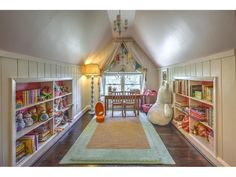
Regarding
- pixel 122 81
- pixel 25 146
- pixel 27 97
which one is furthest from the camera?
pixel 122 81

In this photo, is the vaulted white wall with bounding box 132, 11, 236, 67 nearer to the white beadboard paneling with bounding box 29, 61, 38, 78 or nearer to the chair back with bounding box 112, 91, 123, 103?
the white beadboard paneling with bounding box 29, 61, 38, 78

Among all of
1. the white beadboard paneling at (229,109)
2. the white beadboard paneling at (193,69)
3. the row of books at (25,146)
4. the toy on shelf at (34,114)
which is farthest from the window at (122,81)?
the white beadboard paneling at (229,109)

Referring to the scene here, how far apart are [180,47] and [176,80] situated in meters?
1.20

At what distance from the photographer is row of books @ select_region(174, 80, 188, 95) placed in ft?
11.2

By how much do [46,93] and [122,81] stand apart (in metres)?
3.57

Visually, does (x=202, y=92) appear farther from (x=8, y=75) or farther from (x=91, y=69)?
(x=91, y=69)

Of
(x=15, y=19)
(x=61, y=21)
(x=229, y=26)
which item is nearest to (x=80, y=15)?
(x=61, y=21)

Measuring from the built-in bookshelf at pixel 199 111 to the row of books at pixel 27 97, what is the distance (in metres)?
2.54

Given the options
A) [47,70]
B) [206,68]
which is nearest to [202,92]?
[206,68]

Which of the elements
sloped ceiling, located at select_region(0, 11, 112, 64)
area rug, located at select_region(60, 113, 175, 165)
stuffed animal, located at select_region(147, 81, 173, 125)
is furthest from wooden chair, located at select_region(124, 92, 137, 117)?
sloped ceiling, located at select_region(0, 11, 112, 64)

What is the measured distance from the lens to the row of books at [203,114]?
2.46 metres

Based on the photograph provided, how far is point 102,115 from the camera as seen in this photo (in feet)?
14.8

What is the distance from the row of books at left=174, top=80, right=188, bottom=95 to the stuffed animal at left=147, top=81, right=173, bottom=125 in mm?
261
